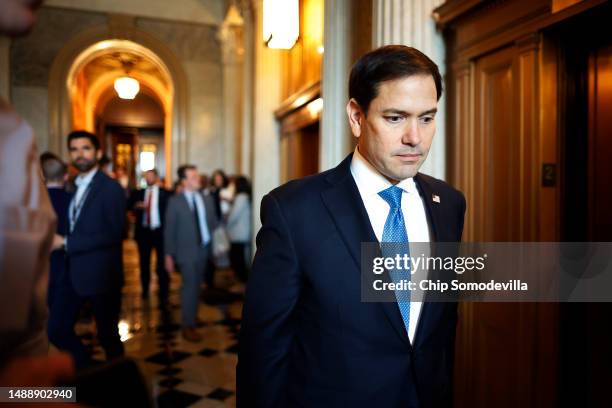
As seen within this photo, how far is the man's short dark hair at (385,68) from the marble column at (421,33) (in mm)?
1638

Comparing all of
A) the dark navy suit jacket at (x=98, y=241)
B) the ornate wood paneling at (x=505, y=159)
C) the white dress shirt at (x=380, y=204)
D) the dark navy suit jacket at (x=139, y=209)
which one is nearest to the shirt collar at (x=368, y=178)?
the white dress shirt at (x=380, y=204)

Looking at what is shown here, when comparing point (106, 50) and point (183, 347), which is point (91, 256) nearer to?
point (183, 347)

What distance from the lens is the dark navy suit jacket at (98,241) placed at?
11.0 feet

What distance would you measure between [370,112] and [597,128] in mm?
1553

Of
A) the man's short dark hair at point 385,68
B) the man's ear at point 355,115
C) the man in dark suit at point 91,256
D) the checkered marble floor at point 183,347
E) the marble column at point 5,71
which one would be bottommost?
the checkered marble floor at point 183,347

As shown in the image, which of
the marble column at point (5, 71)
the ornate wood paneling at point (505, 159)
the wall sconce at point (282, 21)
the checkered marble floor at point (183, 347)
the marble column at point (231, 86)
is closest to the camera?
the ornate wood paneling at point (505, 159)

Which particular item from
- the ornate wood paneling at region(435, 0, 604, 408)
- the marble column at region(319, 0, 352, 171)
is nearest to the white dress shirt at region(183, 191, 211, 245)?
the marble column at region(319, 0, 352, 171)

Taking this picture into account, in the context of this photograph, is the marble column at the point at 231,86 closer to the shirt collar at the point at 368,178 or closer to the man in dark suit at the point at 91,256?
the man in dark suit at the point at 91,256

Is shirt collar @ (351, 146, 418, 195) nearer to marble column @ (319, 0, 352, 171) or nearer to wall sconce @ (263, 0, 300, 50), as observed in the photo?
marble column @ (319, 0, 352, 171)

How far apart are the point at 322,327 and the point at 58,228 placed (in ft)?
9.73

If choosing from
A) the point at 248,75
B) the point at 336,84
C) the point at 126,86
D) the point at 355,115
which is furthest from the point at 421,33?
the point at 126,86

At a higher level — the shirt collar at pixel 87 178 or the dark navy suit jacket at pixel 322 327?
the shirt collar at pixel 87 178

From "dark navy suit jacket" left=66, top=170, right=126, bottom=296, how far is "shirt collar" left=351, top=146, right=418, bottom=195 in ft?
8.26

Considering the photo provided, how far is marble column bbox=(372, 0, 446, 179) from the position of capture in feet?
9.92
